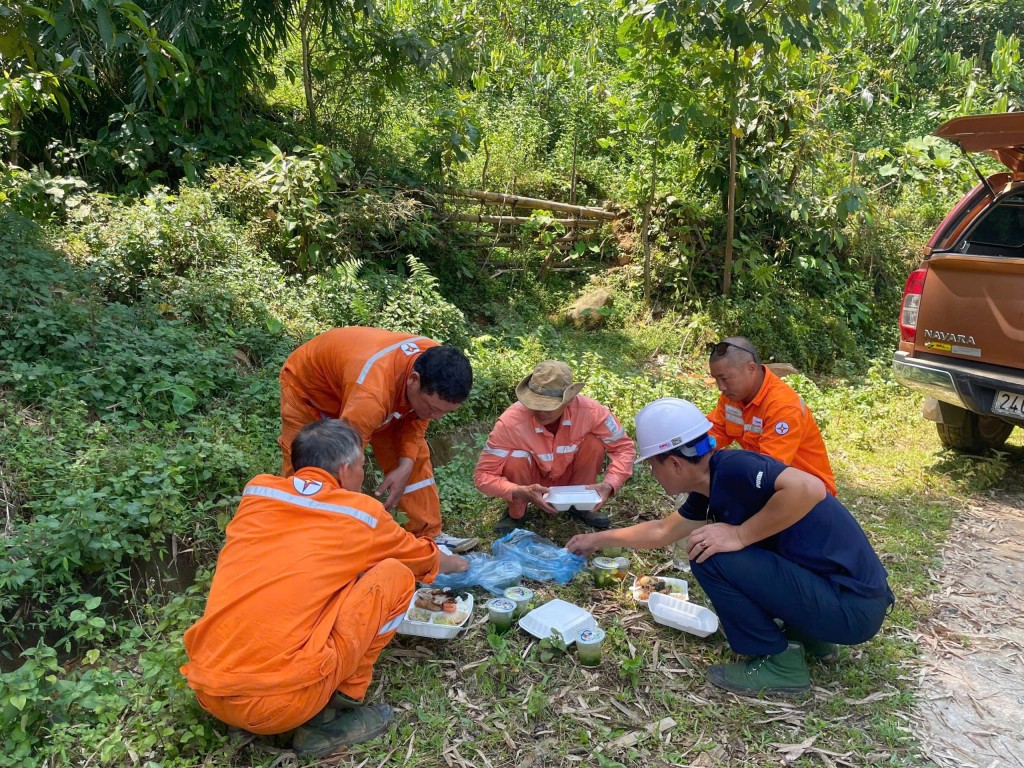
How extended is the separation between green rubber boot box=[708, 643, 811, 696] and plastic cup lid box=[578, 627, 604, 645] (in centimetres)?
49

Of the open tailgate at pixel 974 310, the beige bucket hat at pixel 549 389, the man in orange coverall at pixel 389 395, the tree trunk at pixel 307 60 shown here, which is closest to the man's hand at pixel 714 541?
the man in orange coverall at pixel 389 395

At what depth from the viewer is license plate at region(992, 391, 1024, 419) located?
4.05 meters

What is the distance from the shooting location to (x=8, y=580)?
2561mm

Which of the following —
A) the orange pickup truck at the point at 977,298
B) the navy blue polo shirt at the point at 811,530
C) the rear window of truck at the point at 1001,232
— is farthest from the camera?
the rear window of truck at the point at 1001,232

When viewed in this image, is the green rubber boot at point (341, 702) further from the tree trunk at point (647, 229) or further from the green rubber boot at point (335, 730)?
the tree trunk at point (647, 229)

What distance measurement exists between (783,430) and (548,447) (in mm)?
1284

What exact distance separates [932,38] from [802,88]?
8.07m

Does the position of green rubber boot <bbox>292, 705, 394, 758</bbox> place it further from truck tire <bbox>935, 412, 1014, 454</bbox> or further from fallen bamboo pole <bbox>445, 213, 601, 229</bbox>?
fallen bamboo pole <bbox>445, 213, 601, 229</bbox>

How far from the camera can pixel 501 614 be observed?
3.05 m

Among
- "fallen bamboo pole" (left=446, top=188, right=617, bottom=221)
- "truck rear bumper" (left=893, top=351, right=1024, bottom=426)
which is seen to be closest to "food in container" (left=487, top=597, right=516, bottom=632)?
"truck rear bumper" (left=893, top=351, right=1024, bottom=426)

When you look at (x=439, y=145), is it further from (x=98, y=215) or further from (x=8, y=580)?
(x=8, y=580)

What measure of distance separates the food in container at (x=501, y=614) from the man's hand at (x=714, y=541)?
874 mm

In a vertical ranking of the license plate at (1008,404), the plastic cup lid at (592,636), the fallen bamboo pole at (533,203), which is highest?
the fallen bamboo pole at (533,203)

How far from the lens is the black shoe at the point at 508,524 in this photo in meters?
4.03
